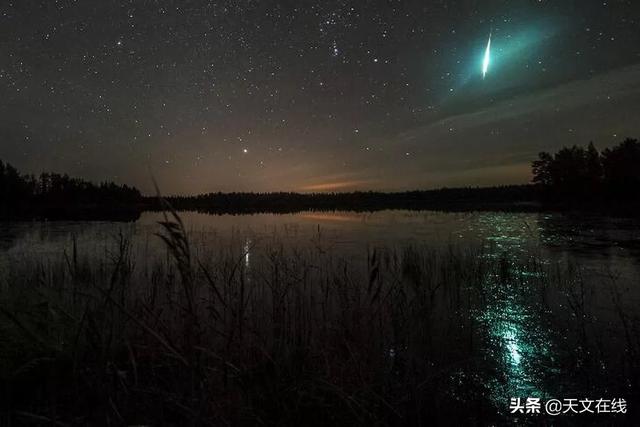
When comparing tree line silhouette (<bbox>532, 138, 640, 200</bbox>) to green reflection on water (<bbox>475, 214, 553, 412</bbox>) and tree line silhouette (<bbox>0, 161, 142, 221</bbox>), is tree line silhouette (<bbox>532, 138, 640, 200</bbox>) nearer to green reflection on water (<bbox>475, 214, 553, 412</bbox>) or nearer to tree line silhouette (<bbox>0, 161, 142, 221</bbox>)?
green reflection on water (<bbox>475, 214, 553, 412</bbox>)

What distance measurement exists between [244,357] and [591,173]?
85.0 metres

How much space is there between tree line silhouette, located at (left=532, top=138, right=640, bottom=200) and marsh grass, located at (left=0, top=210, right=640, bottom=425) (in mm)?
68493

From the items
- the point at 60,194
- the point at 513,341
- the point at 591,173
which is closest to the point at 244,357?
the point at 513,341

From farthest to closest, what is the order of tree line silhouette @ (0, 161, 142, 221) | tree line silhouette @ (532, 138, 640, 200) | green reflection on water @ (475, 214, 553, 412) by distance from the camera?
tree line silhouette @ (0, 161, 142, 221) → tree line silhouette @ (532, 138, 640, 200) → green reflection on water @ (475, 214, 553, 412)

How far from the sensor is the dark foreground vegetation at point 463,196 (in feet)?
206

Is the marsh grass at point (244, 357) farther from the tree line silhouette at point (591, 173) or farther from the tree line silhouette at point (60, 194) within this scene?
the tree line silhouette at point (60, 194)

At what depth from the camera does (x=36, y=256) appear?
16.5 m

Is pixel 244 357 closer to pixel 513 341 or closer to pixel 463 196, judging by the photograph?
pixel 513 341

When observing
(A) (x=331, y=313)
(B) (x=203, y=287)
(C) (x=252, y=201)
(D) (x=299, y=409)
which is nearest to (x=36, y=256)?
(B) (x=203, y=287)

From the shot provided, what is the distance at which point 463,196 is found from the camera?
473 feet

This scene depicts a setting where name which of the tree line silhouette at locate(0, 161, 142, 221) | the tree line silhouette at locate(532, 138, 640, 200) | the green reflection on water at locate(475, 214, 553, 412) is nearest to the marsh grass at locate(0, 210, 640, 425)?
the green reflection on water at locate(475, 214, 553, 412)

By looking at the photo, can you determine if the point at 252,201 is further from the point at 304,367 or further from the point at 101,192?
the point at 304,367

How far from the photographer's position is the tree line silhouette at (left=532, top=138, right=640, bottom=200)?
62125 mm

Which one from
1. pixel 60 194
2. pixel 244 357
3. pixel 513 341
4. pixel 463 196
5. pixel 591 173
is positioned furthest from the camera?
pixel 463 196
